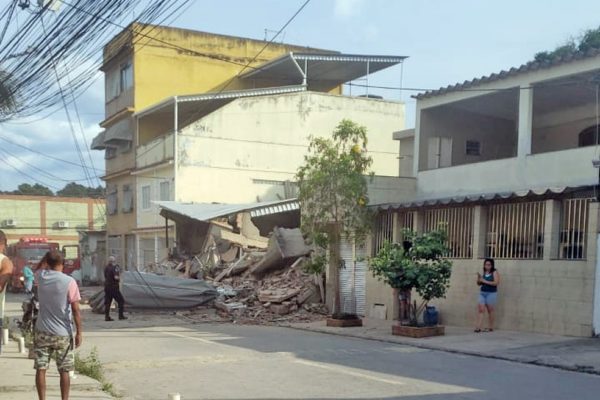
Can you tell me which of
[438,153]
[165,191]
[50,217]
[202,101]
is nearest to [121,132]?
[165,191]

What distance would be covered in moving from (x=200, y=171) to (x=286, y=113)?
4880mm

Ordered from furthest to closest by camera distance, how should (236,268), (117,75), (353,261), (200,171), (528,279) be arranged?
(117,75)
(200,171)
(236,268)
(353,261)
(528,279)

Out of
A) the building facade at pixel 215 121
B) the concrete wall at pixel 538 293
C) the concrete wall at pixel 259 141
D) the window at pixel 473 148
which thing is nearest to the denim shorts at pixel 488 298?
the concrete wall at pixel 538 293

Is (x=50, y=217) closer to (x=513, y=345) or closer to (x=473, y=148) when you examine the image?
(x=473, y=148)

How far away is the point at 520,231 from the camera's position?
14.0 m

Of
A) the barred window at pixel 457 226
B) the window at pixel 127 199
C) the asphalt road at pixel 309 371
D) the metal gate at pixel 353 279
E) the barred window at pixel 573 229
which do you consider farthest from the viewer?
the window at pixel 127 199

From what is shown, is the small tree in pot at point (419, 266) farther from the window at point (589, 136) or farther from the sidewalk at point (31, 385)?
the sidewalk at point (31, 385)

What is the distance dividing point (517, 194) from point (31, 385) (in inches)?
398

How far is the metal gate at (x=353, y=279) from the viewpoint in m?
18.1

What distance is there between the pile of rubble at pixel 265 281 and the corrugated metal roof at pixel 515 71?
6391 mm

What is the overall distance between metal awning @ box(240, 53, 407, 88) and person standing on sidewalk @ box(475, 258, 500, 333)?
57.9ft

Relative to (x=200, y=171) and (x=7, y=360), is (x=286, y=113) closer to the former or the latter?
(x=200, y=171)

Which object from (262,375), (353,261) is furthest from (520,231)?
(262,375)

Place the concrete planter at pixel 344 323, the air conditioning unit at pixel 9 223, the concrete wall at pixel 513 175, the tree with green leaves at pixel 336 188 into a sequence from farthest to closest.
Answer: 1. the air conditioning unit at pixel 9 223
2. the concrete planter at pixel 344 323
3. the concrete wall at pixel 513 175
4. the tree with green leaves at pixel 336 188
